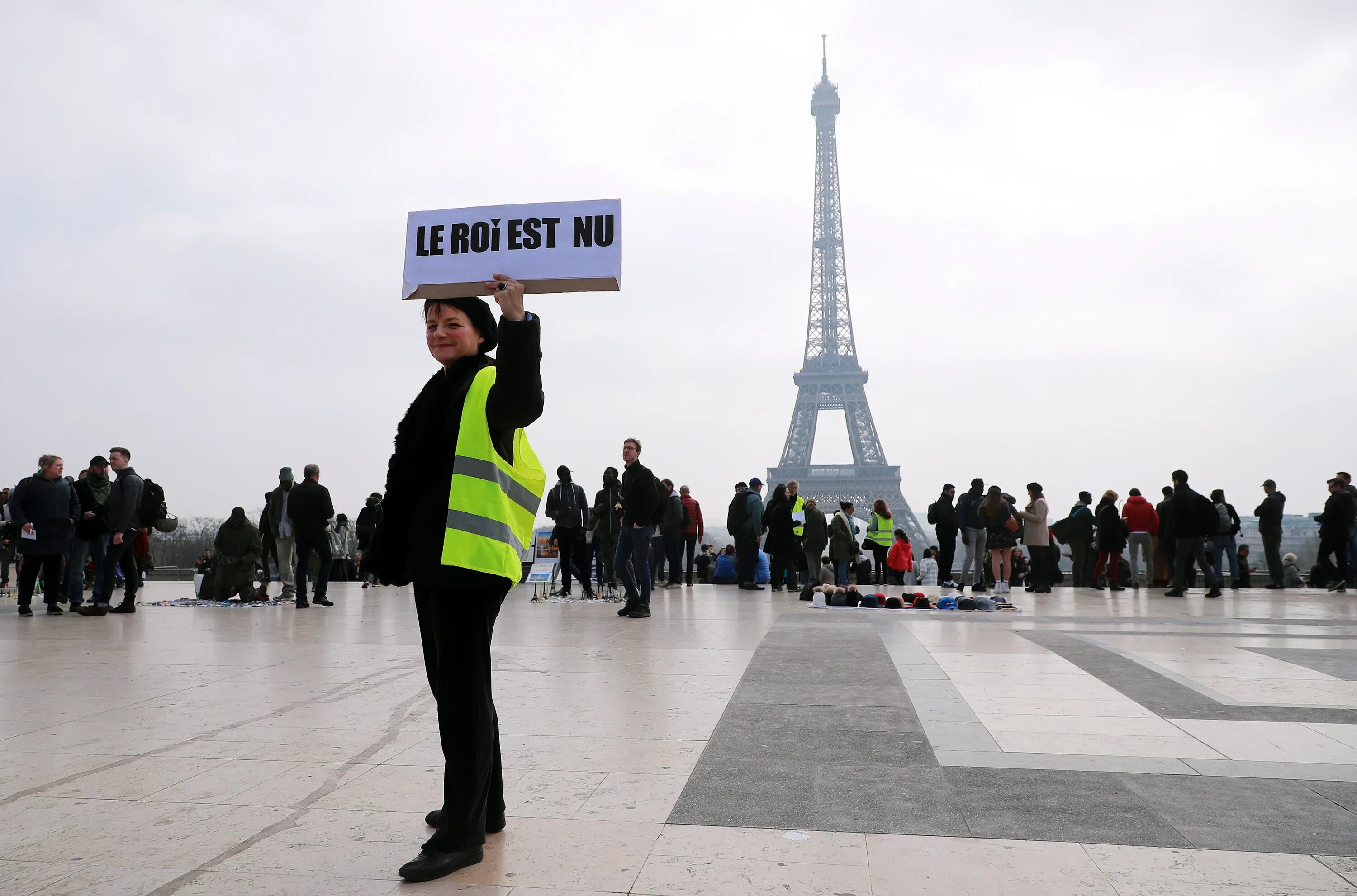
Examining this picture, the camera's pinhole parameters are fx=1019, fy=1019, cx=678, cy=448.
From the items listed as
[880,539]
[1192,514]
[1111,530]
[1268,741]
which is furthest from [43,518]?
[1111,530]

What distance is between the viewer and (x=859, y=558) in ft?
57.3

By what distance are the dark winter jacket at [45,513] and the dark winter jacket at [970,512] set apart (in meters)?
10.8

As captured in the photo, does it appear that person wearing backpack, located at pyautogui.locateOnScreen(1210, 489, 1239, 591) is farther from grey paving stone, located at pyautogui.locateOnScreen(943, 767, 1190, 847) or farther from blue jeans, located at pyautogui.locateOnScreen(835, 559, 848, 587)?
grey paving stone, located at pyautogui.locateOnScreen(943, 767, 1190, 847)

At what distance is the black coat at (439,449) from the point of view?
254cm

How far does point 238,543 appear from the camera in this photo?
40.7 ft

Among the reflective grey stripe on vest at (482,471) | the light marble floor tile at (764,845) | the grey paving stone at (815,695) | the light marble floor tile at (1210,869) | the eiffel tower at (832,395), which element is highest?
the eiffel tower at (832,395)

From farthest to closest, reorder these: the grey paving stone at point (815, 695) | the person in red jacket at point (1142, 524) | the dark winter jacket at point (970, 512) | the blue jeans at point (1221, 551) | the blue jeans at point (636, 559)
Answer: the person in red jacket at point (1142, 524) → the blue jeans at point (1221, 551) → the dark winter jacket at point (970, 512) → the blue jeans at point (636, 559) → the grey paving stone at point (815, 695)

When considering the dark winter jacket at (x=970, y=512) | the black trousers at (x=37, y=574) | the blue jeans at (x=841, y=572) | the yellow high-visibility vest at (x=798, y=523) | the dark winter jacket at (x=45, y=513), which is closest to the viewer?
the dark winter jacket at (x=45, y=513)

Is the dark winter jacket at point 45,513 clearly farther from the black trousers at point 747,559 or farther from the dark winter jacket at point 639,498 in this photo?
the black trousers at point 747,559

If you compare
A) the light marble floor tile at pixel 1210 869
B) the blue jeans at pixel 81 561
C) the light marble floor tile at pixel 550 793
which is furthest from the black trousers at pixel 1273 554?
the blue jeans at pixel 81 561

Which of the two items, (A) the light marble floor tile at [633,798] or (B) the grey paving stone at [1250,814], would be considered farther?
(A) the light marble floor tile at [633,798]

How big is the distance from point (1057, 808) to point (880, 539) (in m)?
13.5

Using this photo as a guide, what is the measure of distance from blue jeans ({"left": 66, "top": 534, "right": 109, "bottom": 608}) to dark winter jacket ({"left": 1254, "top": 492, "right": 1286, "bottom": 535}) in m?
14.9

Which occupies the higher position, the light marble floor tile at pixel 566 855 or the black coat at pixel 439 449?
the black coat at pixel 439 449
